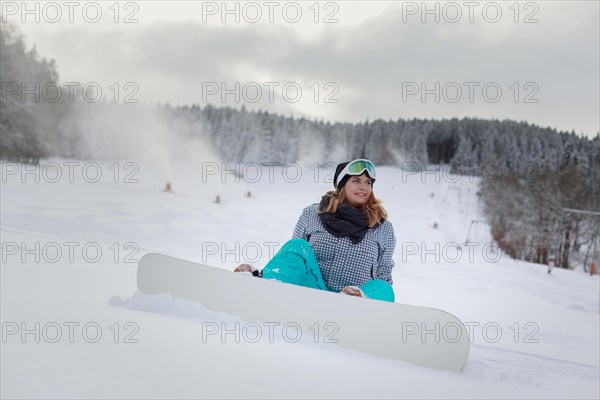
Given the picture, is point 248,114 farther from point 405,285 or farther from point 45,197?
point 405,285

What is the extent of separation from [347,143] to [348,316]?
52.9 m

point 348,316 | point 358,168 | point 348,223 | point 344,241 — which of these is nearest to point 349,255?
point 344,241

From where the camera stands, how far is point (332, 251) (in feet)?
9.36

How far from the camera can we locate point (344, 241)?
9.34 ft

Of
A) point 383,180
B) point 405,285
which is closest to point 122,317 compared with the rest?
point 405,285

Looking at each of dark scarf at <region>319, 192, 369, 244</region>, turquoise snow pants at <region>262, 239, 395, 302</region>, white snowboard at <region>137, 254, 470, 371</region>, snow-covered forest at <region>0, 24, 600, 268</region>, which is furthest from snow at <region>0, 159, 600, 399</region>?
snow-covered forest at <region>0, 24, 600, 268</region>

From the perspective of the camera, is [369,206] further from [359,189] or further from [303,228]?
[303,228]

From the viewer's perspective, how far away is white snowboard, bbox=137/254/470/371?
2121mm

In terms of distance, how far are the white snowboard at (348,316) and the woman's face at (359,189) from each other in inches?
34.6

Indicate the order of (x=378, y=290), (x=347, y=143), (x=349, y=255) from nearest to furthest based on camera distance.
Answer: (x=378, y=290), (x=349, y=255), (x=347, y=143)

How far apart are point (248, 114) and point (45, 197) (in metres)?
40.4

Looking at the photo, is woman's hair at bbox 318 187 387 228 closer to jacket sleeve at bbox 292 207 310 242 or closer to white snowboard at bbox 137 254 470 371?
jacket sleeve at bbox 292 207 310 242

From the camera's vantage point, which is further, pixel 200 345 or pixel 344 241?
pixel 344 241

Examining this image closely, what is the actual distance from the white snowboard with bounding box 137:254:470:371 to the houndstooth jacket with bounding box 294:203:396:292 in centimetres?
62
